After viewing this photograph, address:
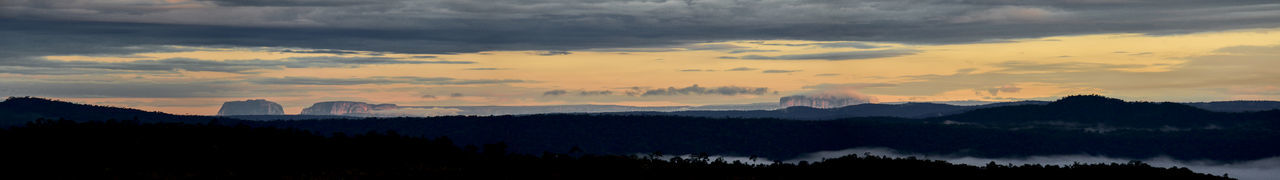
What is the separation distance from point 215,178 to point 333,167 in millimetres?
10202

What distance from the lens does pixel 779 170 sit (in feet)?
297

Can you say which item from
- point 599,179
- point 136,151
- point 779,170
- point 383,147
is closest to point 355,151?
point 383,147

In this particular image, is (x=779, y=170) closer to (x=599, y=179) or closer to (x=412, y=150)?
(x=599, y=179)

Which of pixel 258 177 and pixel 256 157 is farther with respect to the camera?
pixel 256 157

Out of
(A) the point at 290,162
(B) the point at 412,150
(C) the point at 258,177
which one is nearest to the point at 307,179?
(C) the point at 258,177

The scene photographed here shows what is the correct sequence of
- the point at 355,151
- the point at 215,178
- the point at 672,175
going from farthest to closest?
1. the point at 355,151
2. the point at 672,175
3. the point at 215,178

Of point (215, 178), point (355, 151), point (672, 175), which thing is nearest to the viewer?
point (215, 178)

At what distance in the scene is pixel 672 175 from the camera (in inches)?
3467

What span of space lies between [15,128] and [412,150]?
2732 centimetres

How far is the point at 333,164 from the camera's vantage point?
92750 millimetres

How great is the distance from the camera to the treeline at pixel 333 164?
278ft

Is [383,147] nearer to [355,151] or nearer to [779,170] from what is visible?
[355,151]

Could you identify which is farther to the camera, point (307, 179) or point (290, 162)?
point (290, 162)

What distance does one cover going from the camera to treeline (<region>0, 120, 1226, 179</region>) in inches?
3334
